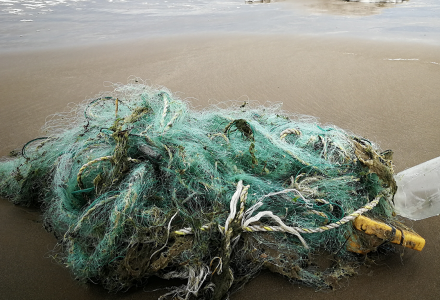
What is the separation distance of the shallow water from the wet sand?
106 cm

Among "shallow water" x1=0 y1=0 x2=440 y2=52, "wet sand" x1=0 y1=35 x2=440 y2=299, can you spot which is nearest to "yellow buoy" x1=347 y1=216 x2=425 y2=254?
"wet sand" x1=0 y1=35 x2=440 y2=299

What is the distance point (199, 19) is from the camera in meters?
10.3

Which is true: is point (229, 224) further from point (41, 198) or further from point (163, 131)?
point (41, 198)

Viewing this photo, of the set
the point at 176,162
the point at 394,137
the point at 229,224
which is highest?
the point at 176,162

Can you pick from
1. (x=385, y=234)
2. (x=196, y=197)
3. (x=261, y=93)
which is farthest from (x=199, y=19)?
(x=385, y=234)

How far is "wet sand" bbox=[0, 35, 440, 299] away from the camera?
1.98 metres

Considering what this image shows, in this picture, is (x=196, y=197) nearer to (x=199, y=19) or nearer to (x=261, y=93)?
(x=261, y=93)

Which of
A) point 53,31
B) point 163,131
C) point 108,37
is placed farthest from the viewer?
point 53,31

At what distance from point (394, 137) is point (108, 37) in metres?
7.34

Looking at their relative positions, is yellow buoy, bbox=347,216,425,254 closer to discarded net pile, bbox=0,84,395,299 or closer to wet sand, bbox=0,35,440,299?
discarded net pile, bbox=0,84,395,299

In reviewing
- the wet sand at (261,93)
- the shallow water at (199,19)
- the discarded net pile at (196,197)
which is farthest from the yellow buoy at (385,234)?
the shallow water at (199,19)

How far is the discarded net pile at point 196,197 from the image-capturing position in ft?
6.07

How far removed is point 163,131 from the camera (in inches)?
90.9

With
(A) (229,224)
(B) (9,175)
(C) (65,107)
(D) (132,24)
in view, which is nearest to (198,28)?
(D) (132,24)
